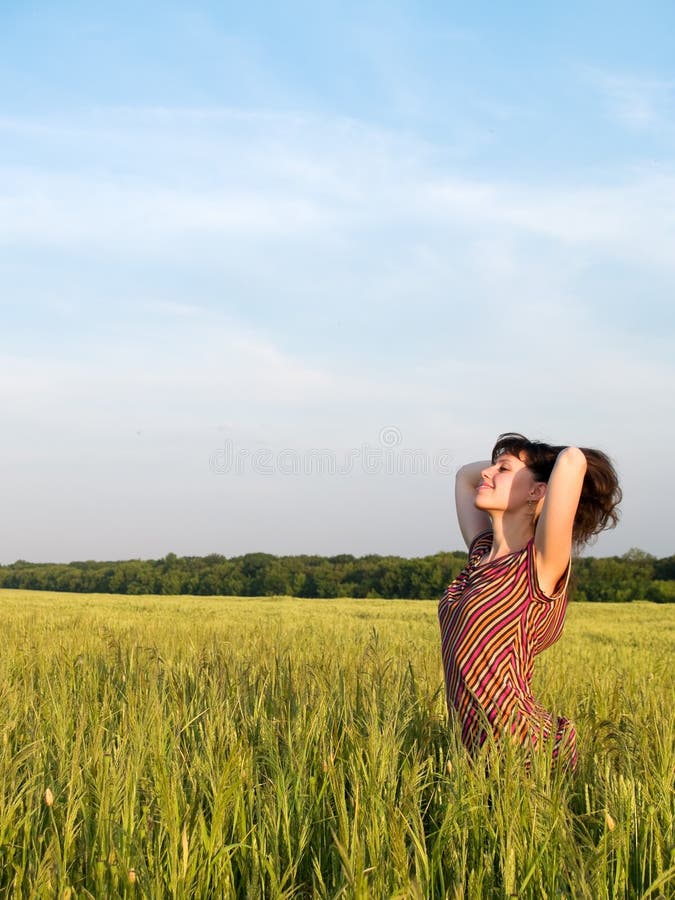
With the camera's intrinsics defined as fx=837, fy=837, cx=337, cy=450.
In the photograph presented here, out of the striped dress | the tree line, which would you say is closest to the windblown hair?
the striped dress

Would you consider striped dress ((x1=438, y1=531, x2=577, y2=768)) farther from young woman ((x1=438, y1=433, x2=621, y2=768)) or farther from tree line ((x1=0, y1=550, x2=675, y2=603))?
tree line ((x1=0, y1=550, x2=675, y2=603))

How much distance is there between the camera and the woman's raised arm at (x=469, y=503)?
3.65 meters

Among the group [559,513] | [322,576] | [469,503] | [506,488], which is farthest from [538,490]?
[322,576]

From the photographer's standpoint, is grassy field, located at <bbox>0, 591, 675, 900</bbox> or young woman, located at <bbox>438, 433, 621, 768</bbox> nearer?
grassy field, located at <bbox>0, 591, 675, 900</bbox>

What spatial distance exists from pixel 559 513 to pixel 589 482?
41cm

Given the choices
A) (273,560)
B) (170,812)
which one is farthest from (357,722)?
(273,560)

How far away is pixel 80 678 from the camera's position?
5004 millimetres

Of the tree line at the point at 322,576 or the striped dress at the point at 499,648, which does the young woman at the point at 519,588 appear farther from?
the tree line at the point at 322,576

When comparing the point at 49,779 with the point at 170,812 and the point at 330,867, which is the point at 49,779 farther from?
the point at 330,867

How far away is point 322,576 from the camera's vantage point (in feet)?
135

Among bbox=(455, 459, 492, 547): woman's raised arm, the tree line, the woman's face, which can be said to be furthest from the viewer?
the tree line

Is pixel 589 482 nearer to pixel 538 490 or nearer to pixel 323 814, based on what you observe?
pixel 538 490

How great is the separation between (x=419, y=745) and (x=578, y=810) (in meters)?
0.64

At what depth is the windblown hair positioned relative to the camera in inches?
125
